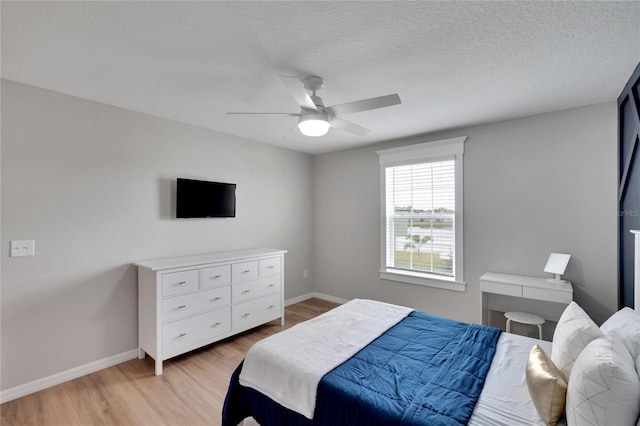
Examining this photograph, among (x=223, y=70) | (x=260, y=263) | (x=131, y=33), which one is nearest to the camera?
(x=131, y=33)

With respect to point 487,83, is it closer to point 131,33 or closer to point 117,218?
point 131,33

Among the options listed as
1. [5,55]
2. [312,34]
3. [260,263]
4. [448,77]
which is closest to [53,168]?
[5,55]

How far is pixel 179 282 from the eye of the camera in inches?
109

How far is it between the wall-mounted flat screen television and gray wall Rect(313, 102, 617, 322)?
6.78 feet

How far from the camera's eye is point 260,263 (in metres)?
3.54

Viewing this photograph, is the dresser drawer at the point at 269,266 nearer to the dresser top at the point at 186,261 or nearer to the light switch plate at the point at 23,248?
the dresser top at the point at 186,261

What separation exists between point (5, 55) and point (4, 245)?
1.38 m

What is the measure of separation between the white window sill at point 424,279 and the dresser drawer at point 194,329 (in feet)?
7.18

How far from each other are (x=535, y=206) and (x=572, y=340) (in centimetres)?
205

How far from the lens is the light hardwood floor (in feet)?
6.72

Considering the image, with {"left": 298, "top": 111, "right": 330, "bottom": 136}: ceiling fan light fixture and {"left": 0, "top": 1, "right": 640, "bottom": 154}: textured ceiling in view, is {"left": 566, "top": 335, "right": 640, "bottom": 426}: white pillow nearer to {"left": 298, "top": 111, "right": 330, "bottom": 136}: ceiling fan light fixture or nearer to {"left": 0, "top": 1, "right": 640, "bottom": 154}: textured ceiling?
{"left": 0, "top": 1, "right": 640, "bottom": 154}: textured ceiling

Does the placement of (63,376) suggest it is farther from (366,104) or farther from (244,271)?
(366,104)

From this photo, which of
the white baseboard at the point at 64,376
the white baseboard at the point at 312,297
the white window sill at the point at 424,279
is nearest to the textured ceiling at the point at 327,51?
the white window sill at the point at 424,279

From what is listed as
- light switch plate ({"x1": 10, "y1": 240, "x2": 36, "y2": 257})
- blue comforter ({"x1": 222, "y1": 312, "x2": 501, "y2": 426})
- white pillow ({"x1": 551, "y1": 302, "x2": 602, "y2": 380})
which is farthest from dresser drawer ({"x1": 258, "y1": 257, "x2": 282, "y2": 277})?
white pillow ({"x1": 551, "y1": 302, "x2": 602, "y2": 380})
